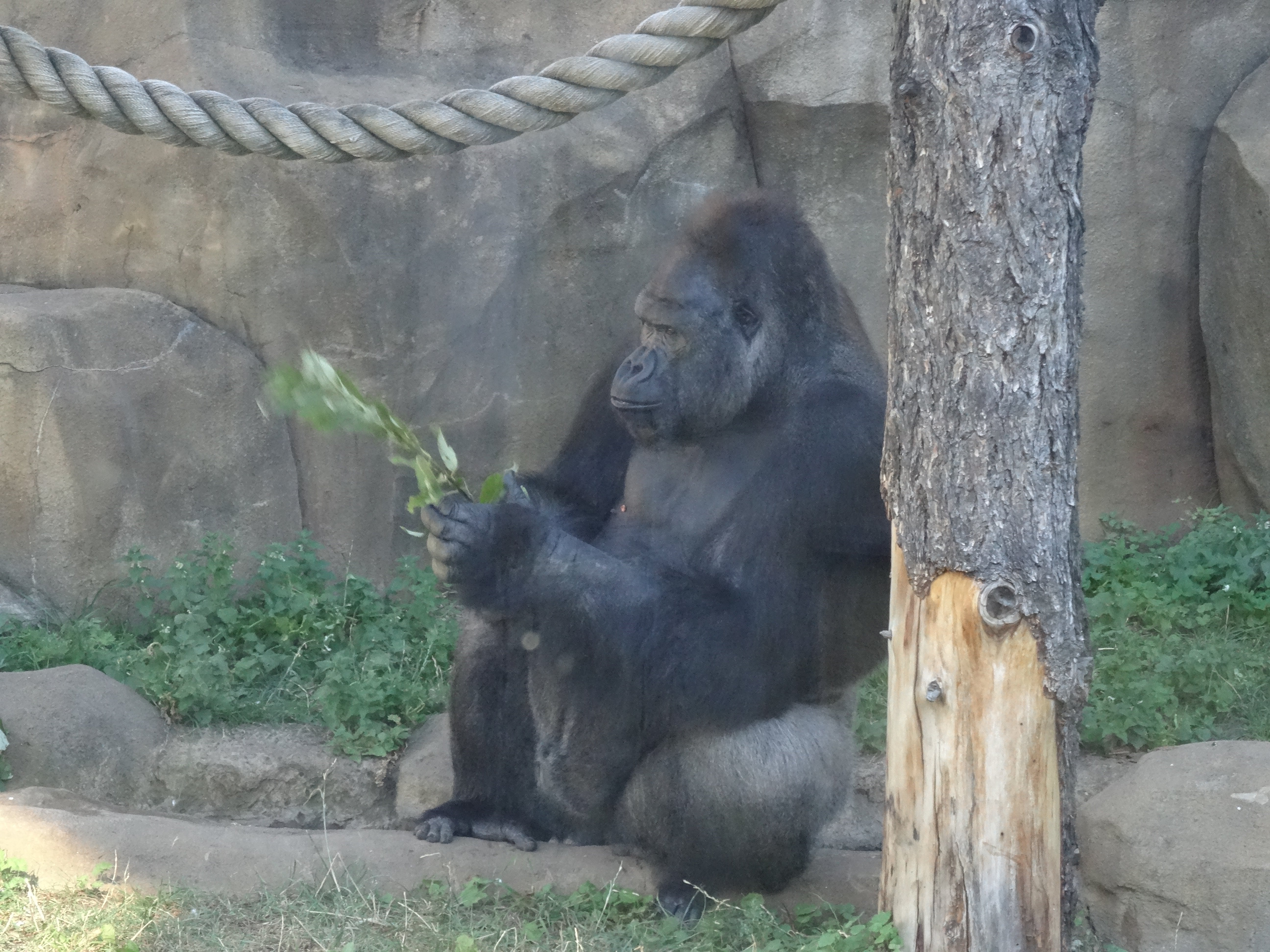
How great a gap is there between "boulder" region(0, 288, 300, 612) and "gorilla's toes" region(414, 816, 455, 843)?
1839 millimetres

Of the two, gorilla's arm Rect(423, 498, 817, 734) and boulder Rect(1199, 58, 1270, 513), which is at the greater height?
boulder Rect(1199, 58, 1270, 513)

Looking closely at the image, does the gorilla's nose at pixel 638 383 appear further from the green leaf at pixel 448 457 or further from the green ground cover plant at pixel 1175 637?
the green ground cover plant at pixel 1175 637

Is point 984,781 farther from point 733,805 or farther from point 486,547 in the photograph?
point 486,547

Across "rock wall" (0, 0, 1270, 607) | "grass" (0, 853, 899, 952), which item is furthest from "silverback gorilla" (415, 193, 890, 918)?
"rock wall" (0, 0, 1270, 607)

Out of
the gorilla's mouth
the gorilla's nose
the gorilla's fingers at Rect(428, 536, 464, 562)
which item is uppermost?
the gorilla's nose

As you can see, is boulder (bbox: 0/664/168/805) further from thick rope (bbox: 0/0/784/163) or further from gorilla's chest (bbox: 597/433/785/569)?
thick rope (bbox: 0/0/784/163)

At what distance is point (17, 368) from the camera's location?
5055mm

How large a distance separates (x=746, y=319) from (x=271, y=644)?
→ 2361mm

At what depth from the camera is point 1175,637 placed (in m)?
5.10

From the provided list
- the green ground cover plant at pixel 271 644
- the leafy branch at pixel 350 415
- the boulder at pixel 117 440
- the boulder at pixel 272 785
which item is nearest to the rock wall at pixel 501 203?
the boulder at pixel 117 440

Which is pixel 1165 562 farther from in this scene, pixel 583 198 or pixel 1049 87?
pixel 1049 87

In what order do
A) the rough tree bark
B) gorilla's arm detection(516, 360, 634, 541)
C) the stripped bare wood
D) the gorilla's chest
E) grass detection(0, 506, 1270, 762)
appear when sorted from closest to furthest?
the rough tree bark
the stripped bare wood
the gorilla's chest
gorilla's arm detection(516, 360, 634, 541)
grass detection(0, 506, 1270, 762)

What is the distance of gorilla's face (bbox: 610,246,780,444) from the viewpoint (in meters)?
3.75

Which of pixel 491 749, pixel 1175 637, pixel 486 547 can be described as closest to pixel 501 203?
pixel 491 749
